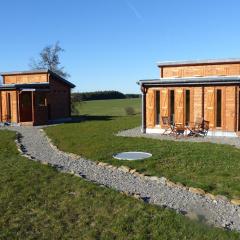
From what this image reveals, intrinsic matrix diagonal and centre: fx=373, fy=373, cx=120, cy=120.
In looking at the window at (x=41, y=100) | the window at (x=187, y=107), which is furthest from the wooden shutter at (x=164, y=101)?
the window at (x=41, y=100)

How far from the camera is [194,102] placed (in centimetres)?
1966

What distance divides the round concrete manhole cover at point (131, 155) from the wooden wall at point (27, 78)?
18055 millimetres

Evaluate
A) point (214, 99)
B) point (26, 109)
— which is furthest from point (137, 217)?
point (26, 109)

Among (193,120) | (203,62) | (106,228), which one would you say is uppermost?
(203,62)

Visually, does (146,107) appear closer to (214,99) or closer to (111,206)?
(214,99)

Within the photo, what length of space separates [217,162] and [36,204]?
6161 mm

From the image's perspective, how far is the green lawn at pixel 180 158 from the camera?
9398mm

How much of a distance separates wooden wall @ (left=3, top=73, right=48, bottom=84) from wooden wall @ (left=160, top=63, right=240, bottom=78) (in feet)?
34.4

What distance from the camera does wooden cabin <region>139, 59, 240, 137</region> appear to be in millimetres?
18594

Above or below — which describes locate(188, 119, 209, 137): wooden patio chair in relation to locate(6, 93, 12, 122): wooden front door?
below

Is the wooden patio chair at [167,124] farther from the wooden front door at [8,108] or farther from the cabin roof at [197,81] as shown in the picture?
the wooden front door at [8,108]

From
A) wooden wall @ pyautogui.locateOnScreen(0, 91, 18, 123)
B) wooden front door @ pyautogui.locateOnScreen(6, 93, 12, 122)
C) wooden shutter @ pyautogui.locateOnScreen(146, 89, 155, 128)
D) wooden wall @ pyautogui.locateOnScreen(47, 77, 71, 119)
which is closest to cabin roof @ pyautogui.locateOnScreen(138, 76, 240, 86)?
wooden shutter @ pyautogui.locateOnScreen(146, 89, 155, 128)

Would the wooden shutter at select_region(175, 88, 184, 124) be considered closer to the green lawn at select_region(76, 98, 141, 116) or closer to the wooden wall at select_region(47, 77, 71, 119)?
the wooden wall at select_region(47, 77, 71, 119)

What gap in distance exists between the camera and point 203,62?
76.5 feet
